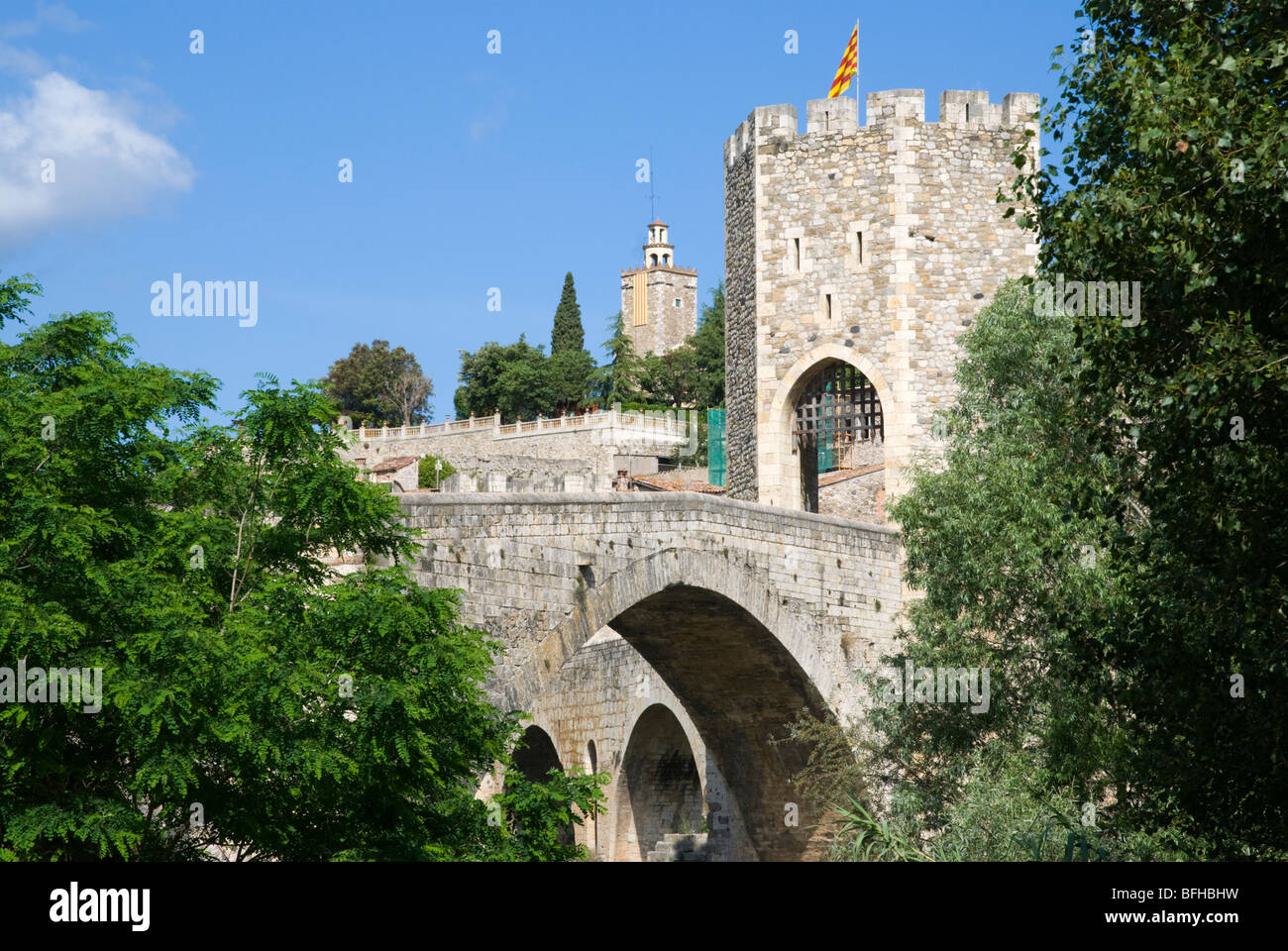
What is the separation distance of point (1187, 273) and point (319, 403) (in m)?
5.65

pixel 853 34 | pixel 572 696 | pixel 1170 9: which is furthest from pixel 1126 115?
pixel 572 696

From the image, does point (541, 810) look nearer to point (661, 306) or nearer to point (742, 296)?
point (742, 296)

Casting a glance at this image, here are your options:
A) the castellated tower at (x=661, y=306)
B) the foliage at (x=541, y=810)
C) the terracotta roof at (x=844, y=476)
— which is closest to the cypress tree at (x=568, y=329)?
the castellated tower at (x=661, y=306)

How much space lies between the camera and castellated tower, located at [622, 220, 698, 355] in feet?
322

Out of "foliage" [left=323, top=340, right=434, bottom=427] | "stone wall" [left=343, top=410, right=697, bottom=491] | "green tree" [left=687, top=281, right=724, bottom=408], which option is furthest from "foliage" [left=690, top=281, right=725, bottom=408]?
"foliage" [left=323, top=340, right=434, bottom=427]

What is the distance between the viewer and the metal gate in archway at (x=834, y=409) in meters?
23.9

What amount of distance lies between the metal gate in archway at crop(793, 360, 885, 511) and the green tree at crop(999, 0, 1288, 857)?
1325cm

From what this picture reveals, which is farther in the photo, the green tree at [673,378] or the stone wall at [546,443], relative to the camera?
the green tree at [673,378]

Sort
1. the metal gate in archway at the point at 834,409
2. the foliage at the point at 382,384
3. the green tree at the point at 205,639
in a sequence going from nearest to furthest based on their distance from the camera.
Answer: the green tree at the point at 205,639
the metal gate in archway at the point at 834,409
the foliage at the point at 382,384

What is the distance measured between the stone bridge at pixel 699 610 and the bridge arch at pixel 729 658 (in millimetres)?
22

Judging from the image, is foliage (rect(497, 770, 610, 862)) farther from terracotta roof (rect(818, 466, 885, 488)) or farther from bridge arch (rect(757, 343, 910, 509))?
terracotta roof (rect(818, 466, 885, 488))

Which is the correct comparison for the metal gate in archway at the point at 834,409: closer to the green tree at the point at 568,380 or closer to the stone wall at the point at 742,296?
the stone wall at the point at 742,296
